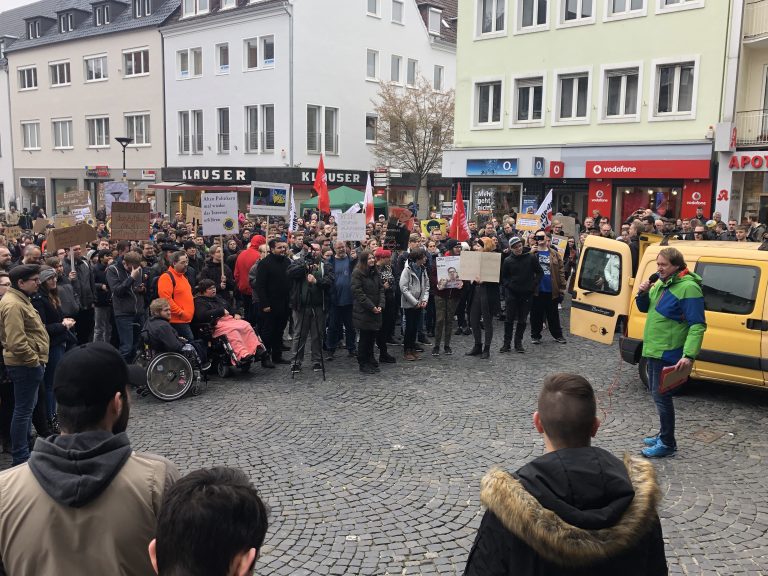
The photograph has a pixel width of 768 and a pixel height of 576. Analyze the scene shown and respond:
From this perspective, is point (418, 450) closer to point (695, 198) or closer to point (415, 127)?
point (695, 198)

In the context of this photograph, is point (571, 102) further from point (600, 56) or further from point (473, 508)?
point (473, 508)

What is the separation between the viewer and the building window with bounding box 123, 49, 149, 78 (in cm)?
3841

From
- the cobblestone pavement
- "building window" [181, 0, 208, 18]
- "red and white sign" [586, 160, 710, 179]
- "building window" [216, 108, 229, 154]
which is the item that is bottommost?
the cobblestone pavement

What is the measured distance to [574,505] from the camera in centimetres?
228

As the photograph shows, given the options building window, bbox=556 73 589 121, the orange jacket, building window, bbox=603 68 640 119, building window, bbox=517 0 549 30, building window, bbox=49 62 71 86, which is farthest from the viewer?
building window, bbox=49 62 71 86

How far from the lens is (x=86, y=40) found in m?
40.9

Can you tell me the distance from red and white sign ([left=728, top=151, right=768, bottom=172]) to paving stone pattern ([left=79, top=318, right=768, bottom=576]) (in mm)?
13541

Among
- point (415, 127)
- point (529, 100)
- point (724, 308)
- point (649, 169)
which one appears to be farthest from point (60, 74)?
point (724, 308)

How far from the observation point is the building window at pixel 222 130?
1407 inches

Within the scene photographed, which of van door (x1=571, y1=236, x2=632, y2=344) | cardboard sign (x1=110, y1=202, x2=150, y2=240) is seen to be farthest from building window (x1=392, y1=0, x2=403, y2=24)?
van door (x1=571, y1=236, x2=632, y2=344)

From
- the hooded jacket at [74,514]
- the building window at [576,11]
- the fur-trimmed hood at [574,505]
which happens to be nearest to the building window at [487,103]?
the building window at [576,11]

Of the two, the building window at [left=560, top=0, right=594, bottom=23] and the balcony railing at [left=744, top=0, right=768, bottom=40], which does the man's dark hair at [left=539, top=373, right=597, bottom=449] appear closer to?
the balcony railing at [left=744, top=0, right=768, bottom=40]

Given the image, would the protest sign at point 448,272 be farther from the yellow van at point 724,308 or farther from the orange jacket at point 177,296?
the orange jacket at point 177,296

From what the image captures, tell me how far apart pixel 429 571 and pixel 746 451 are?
3942 millimetres
